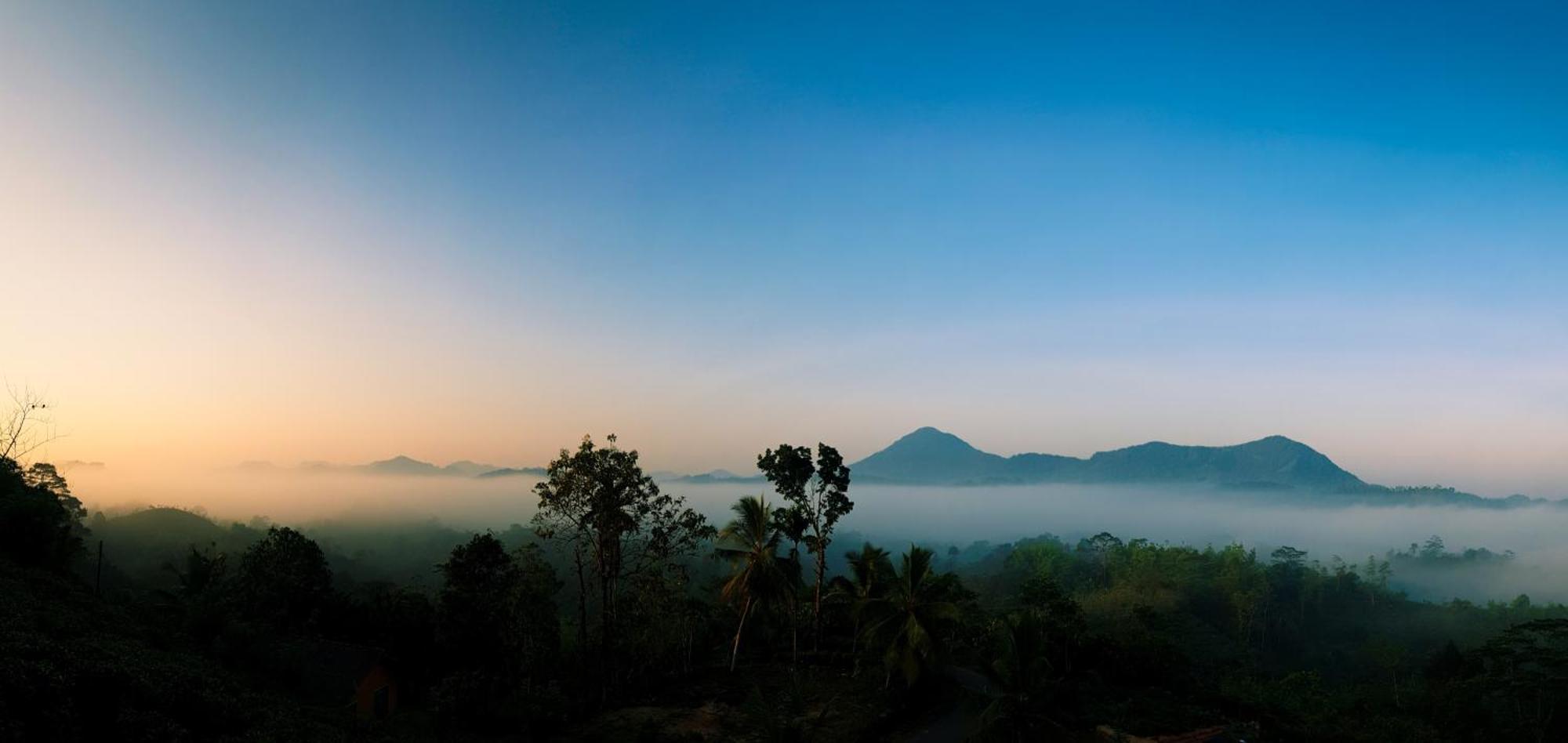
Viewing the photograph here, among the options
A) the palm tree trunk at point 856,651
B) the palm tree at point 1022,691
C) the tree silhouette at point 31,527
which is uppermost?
the tree silhouette at point 31,527

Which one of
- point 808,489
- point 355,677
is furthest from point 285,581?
point 808,489

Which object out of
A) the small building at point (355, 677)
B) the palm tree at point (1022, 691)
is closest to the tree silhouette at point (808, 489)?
the palm tree at point (1022, 691)

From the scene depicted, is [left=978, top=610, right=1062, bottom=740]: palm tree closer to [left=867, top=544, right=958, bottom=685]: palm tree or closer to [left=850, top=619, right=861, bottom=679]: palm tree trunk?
[left=867, top=544, right=958, bottom=685]: palm tree

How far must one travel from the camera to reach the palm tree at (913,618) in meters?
26.8

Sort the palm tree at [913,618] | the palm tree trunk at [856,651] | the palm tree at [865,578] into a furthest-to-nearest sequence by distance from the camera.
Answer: the palm tree trunk at [856,651]
the palm tree at [865,578]
the palm tree at [913,618]

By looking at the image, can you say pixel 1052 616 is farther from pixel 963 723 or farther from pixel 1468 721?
pixel 1468 721

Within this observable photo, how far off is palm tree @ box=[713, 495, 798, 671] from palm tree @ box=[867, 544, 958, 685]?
13.3 feet

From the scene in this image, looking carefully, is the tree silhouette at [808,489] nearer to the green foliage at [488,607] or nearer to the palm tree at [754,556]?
the palm tree at [754,556]

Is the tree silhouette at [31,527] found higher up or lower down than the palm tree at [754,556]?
higher up

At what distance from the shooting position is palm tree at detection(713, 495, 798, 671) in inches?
1187

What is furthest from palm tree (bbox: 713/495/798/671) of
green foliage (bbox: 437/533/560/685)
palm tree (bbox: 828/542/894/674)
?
green foliage (bbox: 437/533/560/685)

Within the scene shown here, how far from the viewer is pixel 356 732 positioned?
17578 millimetres

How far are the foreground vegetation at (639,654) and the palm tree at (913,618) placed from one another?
0.10 metres

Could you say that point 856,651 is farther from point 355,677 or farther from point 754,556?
point 355,677
